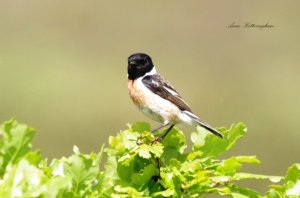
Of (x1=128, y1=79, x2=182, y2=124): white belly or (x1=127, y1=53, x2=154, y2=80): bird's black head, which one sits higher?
(x1=127, y1=53, x2=154, y2=80): bird's black head

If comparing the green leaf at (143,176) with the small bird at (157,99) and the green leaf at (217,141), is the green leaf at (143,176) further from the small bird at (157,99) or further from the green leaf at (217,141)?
the small bird at (157,99)

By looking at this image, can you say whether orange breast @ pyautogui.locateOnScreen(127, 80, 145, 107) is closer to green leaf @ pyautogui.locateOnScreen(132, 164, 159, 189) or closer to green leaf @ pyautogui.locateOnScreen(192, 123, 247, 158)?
green leaf @ pyautogui.locateOnScreen(192, 123, 247, 158)

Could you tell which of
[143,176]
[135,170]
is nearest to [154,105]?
[135,170]

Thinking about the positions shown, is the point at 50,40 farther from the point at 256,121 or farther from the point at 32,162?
the point at 32,162

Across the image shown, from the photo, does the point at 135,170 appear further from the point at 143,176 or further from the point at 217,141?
the point at 217,141

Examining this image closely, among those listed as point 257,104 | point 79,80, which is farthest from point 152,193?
point 79,80

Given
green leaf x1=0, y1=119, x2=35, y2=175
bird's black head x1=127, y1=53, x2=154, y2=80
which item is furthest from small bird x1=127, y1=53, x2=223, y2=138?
green leaf x1=0, y1=119, x2=35, y2=175
